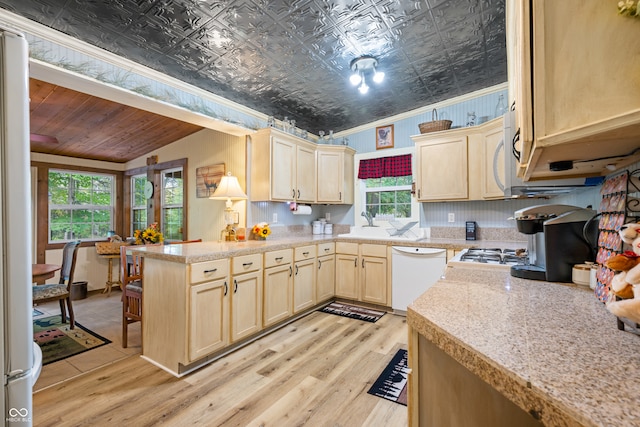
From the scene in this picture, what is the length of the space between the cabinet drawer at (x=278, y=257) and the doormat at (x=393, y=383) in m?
1.35

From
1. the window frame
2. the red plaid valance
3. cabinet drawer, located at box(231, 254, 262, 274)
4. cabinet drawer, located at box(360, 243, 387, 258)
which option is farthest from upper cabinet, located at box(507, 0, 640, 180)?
the window frame

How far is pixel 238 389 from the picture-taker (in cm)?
198

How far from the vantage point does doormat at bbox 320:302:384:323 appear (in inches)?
Result: 130

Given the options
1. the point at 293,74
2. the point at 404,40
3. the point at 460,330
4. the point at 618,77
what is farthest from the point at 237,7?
the point at 460,330

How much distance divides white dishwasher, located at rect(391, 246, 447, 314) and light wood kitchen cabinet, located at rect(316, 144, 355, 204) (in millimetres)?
1175

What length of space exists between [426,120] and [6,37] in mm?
3748

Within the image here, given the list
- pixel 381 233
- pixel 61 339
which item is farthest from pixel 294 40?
pixel 61 339

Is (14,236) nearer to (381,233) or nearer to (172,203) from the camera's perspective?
(381,233)

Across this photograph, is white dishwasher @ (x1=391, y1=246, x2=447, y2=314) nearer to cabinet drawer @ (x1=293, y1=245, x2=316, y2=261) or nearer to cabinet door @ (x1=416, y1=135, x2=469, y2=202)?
cabinet door @ (x1=416, y1=135, x2=469, y2=202)

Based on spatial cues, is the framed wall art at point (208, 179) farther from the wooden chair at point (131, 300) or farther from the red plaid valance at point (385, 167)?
the red plaid valance at point (385, 167)

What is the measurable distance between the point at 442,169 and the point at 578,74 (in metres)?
2.86

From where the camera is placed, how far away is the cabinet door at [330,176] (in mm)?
4008

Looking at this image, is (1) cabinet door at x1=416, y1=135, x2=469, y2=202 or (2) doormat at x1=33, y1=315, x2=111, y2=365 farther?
(1) cabinet door at x1=416, y1=135, x2=469, y2=202

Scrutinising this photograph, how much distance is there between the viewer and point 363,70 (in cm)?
261
